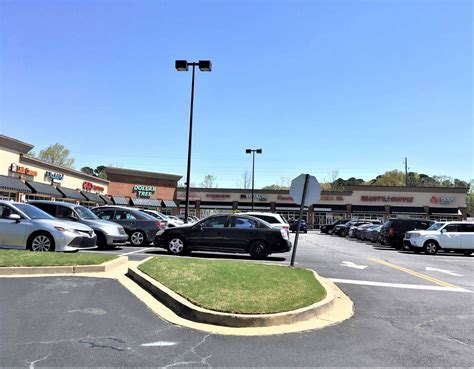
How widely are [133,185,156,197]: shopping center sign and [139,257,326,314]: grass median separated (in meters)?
52.4

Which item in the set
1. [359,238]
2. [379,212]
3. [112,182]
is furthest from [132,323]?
[379,212]

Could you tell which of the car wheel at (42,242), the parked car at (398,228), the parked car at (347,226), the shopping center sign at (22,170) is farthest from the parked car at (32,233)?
the parked car at (347,226)

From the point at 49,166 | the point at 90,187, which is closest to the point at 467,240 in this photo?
the point at 49,166

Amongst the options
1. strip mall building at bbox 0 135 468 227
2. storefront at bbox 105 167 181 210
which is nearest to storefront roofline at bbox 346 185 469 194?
strip mall building at bbox 0 135 468 227

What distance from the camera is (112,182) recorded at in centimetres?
6088

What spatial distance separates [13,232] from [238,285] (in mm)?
7281

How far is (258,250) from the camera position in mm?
14969

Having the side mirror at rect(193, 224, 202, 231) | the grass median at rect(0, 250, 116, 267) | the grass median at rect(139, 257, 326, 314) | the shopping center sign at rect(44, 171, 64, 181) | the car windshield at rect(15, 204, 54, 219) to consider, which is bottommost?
the grass median at rect(139, 257, 326, 314)

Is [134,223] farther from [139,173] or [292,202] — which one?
[292,202]

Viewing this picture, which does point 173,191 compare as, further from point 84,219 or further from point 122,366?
point 122,366

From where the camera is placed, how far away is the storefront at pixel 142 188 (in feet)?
200

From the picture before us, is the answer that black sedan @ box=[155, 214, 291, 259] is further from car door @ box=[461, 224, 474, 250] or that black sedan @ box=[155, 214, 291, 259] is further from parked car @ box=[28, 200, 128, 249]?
car door @ box=[461, 224, 474, 250]

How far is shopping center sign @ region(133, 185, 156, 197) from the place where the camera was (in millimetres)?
62219

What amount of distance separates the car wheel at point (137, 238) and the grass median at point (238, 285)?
7034 millimetres
